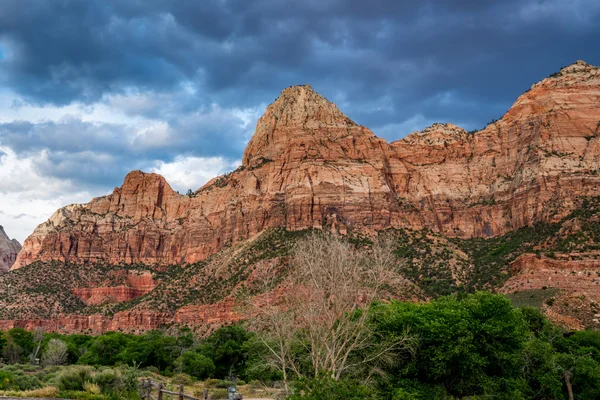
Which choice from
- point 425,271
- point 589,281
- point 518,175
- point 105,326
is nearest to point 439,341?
point 589,281

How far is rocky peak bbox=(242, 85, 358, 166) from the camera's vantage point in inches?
4444

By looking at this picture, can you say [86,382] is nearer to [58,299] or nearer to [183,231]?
[58,299]

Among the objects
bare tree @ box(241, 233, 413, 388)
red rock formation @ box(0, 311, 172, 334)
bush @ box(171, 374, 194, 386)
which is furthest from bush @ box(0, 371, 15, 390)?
red rock formation @ box(0, 311, 172, 334)

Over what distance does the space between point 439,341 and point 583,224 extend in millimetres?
52518

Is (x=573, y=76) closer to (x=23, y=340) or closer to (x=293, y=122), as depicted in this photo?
(x=293, y=122)

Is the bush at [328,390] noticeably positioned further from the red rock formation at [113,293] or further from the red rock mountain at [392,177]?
the red rock formation at [113,293]

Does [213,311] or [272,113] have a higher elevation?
[272,113]

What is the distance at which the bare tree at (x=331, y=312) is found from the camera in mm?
23250

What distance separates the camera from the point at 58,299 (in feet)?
363

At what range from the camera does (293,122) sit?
382ft

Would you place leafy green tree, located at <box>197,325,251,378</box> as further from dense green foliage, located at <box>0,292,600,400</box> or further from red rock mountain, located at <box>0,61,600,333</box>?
dense green foliage, located at <box>0,292,600,400</box>

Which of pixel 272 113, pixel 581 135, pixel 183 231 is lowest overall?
pixel 183 231

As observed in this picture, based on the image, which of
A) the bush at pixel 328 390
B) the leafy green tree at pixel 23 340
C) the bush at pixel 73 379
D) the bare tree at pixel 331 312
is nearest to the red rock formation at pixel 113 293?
the leafy green tree at pixel 23 340

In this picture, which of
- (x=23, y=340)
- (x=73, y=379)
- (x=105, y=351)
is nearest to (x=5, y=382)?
(x=73, y=379)
